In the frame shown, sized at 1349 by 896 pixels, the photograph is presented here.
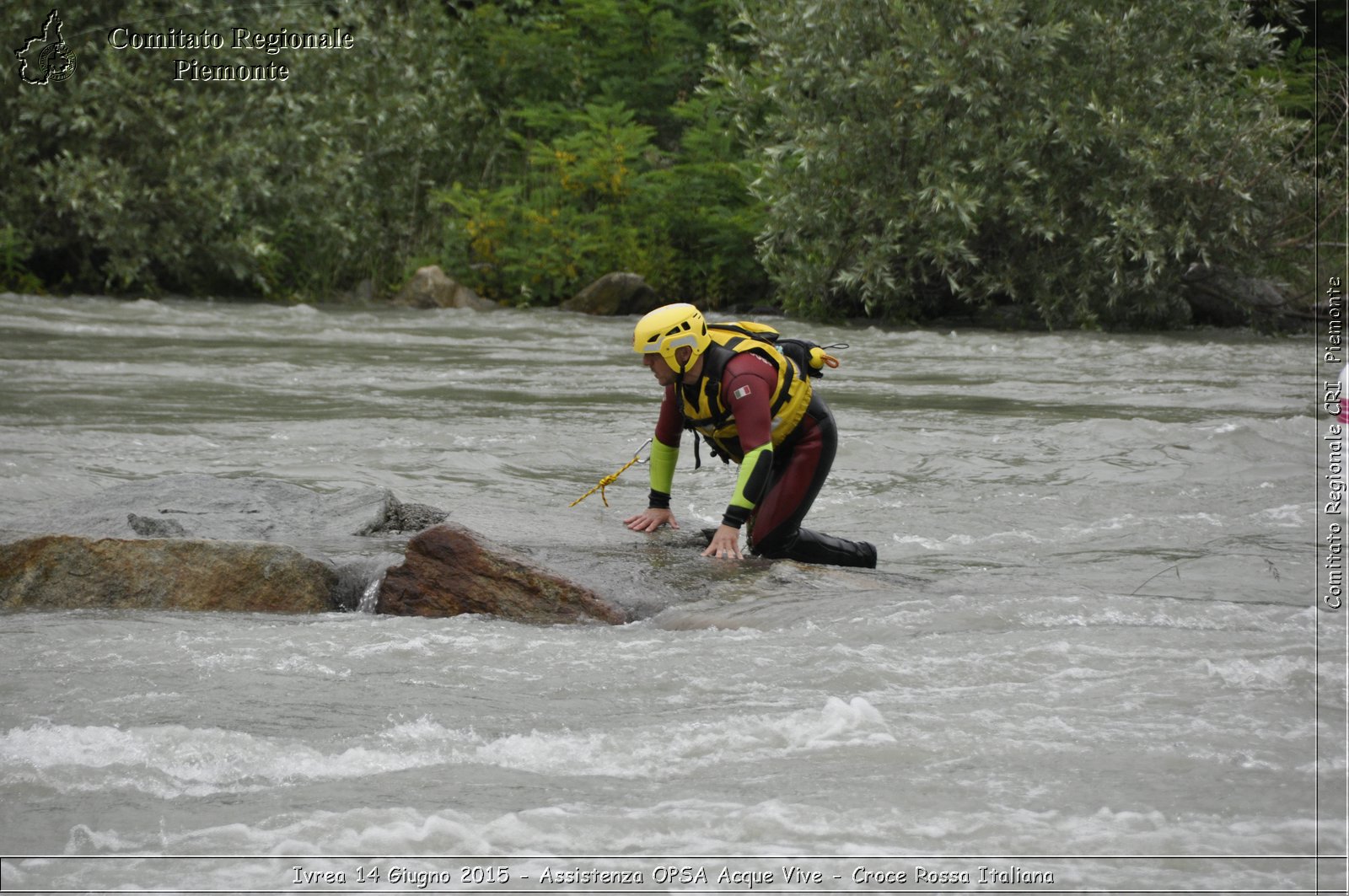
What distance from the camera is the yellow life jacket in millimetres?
6852

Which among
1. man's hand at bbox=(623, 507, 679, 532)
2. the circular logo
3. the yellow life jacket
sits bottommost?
man's hand at bbox=(623, 507, 679, 532)

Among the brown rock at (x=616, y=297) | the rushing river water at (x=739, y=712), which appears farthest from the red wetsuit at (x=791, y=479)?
the brown rock at (x=616, y=297)

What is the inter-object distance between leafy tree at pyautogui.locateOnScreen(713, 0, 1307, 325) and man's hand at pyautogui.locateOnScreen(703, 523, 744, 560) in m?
13.0

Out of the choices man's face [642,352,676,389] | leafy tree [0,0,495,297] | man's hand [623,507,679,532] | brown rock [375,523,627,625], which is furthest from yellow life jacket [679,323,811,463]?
leafy tree [0,0,495,297]

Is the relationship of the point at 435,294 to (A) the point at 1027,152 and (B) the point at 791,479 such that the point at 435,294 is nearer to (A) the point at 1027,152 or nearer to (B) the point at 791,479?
(A) the point at 1027,152

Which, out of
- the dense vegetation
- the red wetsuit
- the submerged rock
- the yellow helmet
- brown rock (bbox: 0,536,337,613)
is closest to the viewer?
brown rock (bbox: 0,536,337,613)

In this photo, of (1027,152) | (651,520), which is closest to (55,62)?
(1027,152)

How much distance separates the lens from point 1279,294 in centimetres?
2017

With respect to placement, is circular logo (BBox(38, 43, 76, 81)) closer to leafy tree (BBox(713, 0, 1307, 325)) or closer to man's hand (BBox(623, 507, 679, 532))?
leafy tree (BBox(713, 0, 1307, 325))

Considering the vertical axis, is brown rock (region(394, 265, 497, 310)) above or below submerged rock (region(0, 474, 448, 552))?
above

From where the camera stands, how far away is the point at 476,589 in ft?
20.3

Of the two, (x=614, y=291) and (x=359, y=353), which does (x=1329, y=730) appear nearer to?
(x=359, y=353)

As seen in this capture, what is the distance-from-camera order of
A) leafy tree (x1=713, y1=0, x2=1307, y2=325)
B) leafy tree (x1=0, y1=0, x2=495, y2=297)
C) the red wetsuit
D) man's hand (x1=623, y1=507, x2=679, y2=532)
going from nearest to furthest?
1. the red wetsuit
2. man's hand (x1=623, y1=507, x2=679, y2=532)
3. leafy tree (x1=713, y1=0, x2=1307, y2=325)
4. leafy tree (x1=0, y1=0, x2=495, y2=297)

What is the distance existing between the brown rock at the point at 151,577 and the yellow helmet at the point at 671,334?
1896mm
